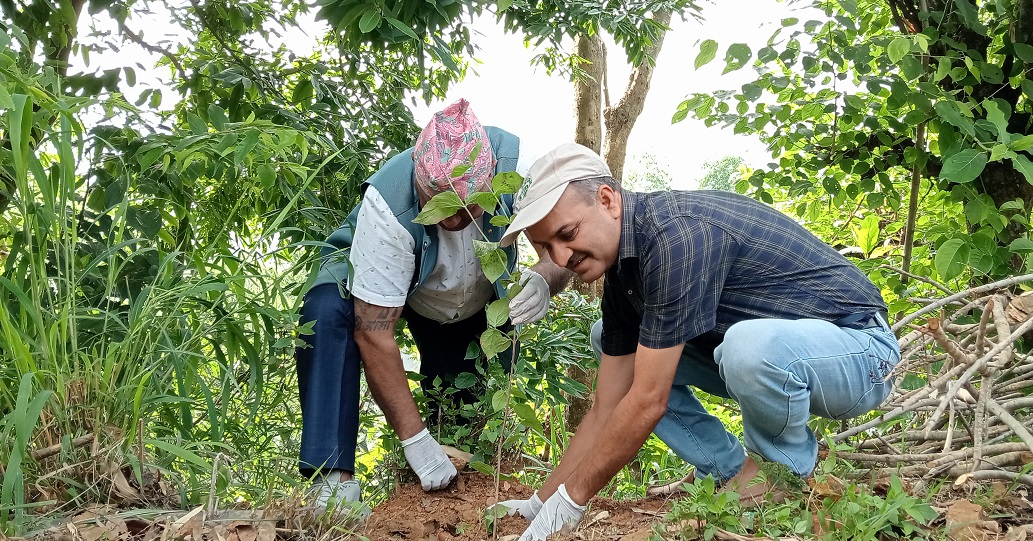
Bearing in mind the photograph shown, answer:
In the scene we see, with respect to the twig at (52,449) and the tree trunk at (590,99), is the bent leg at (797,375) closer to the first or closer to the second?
the twig at (52,449)

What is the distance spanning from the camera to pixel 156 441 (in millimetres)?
1520

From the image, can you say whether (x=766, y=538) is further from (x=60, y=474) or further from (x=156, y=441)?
(x=60, y=474)

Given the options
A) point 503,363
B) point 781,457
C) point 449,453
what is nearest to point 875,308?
point 781,457

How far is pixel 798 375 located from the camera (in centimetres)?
186

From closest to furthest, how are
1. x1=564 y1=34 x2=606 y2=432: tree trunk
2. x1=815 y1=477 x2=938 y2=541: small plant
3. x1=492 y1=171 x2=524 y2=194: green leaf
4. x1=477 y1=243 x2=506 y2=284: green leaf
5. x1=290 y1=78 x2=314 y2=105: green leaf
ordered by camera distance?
x1=815 y1=477 x2=938 y2=541: small plant → x1=492 y1=171 x2=524 y2=194: green leaf → x1=477 y1=243 x2=506 y2=284: green leaf → x1=290 y1=78 x2=314 y2=105: green leaf → x1=564 y1=34 x2=606 y2=432: tree trunk

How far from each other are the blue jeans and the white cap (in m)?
0.56

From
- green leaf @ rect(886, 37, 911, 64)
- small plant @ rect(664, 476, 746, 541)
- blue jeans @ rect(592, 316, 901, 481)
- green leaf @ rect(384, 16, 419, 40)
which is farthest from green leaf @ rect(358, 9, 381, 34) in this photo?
green leaf @ rect(886, 37, 911, 64)

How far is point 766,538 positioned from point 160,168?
2.01 meters

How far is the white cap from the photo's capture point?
184 cm

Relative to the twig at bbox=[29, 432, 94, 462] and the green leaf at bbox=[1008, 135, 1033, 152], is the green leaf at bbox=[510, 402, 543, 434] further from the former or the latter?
the green leaf at bbox=[1008, 135, 1033, 152]

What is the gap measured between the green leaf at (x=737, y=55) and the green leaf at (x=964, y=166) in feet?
2.35

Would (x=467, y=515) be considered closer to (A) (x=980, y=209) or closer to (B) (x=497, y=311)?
(B) (x=497, y=311)

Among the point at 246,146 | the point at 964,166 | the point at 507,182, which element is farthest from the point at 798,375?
the point at 246,146

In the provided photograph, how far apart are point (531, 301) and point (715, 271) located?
2.27 feet
